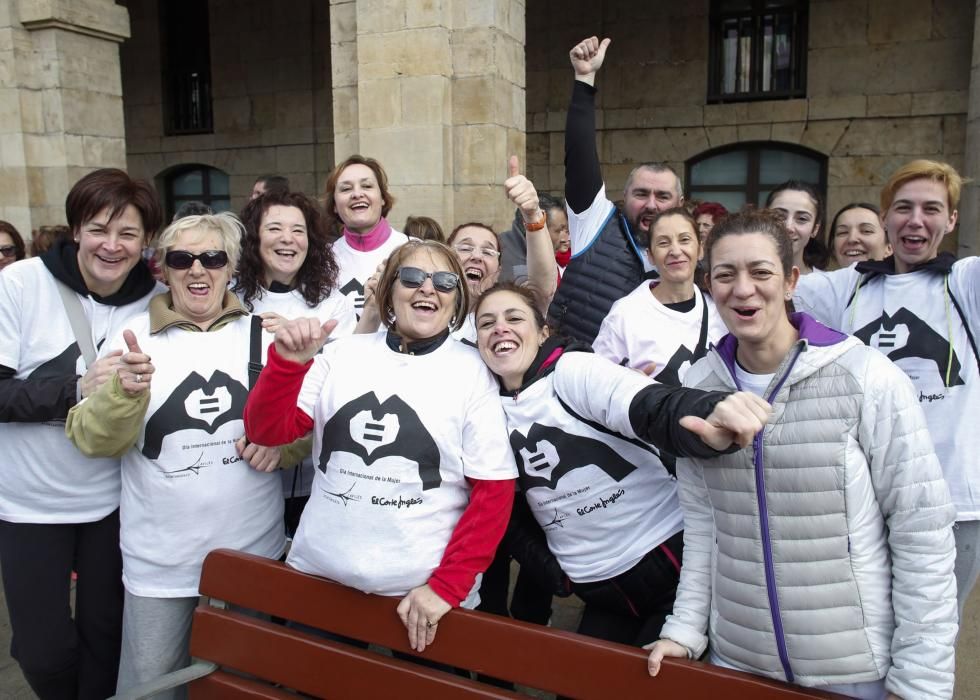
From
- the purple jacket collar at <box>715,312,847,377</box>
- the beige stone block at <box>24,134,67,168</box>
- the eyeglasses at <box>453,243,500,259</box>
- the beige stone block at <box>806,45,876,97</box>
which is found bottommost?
the purple jacket collar at <box>715,312,847,377</box>

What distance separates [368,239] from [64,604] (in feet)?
6.13

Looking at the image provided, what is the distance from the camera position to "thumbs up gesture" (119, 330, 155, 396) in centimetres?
205

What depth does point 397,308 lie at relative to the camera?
7.22 feet

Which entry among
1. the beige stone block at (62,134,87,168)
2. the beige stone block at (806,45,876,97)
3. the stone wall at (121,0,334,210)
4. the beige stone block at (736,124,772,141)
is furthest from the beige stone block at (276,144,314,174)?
the beige stone block at (806,45,876,97)

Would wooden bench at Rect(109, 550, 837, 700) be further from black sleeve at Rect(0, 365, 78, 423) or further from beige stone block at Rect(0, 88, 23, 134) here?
beige stone block at Rect(0, 88, 23, 134)

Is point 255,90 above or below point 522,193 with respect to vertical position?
above

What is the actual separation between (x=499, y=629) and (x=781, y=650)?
2.24 feet

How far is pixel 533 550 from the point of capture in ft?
7.61

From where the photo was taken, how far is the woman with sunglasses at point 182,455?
2.28 m

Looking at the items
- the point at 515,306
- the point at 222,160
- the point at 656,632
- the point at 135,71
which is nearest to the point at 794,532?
the point at 656,632

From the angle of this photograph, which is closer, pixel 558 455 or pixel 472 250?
pixel 558 455

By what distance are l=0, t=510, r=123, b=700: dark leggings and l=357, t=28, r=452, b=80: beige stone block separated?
418cm

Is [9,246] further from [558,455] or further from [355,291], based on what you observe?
[558,455]

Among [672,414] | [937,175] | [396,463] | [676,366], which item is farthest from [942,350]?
[396,463]
